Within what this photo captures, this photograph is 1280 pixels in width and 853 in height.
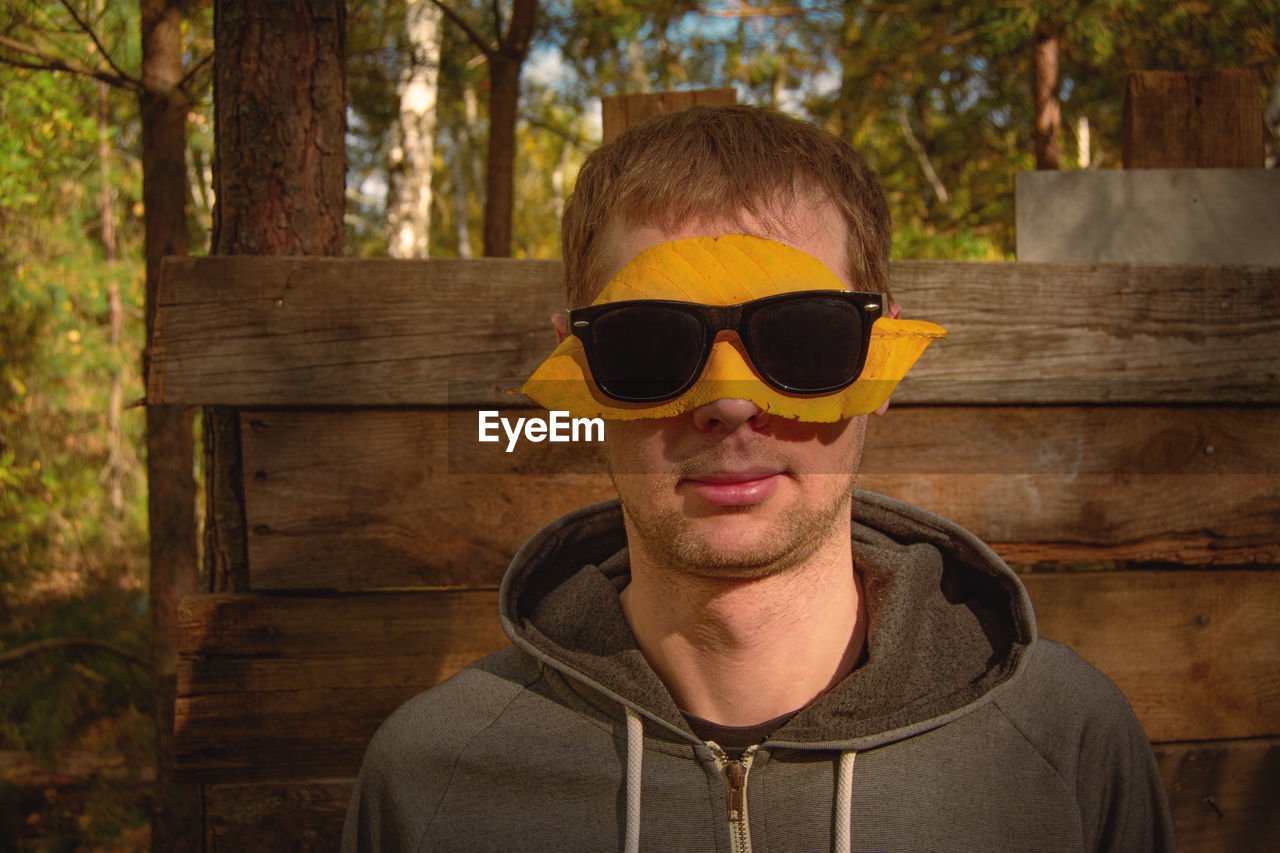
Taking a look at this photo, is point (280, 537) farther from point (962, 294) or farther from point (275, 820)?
point (962, 294)

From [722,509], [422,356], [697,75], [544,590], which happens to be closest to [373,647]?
[544,590]

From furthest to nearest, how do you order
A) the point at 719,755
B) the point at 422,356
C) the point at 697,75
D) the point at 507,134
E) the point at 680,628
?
1. the point at 697,75
2. the point at 507,134
3. the point at 422,356
4. the point at 680,628
5. the point at 719,755

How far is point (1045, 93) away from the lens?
25.4ft

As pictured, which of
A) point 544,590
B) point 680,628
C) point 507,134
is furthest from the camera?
point 507,134

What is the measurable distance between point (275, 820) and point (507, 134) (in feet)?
12.0

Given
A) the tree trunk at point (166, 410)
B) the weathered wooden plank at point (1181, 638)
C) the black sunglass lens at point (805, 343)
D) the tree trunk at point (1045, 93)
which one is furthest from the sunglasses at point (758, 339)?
the tree trunk at point (1045, 93)

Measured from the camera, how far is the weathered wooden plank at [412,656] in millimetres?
2025

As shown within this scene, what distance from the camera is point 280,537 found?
6.63 ft

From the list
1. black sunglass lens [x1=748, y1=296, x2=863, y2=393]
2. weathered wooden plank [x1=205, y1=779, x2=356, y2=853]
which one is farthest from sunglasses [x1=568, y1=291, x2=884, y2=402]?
weathered wooden plank [x1=205, y1=779, x2=356, y2=853]

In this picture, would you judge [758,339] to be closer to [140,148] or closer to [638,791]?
[638,791]

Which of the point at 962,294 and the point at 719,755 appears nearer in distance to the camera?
the point at 719,755

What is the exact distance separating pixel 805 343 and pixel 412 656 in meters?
1.28

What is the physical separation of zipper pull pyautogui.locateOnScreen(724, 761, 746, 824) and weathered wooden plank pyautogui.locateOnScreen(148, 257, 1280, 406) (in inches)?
40.6

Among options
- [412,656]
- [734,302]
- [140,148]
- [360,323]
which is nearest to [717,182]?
[734,302]
